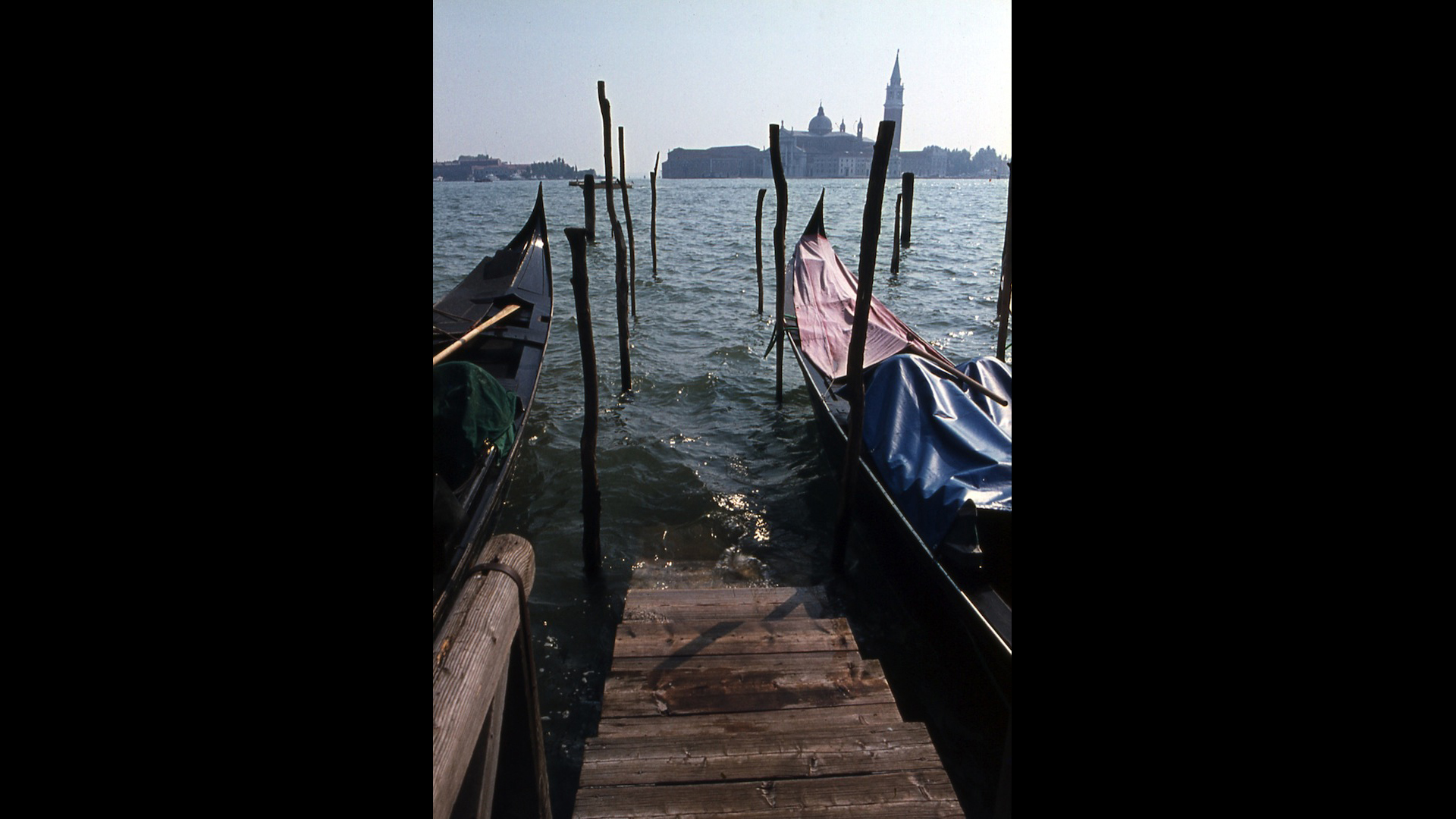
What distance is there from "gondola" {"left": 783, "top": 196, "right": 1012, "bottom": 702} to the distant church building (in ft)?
314

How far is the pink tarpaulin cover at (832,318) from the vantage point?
5.77 metres

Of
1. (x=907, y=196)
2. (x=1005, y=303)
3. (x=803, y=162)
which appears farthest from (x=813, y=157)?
(x=1005, y=303)

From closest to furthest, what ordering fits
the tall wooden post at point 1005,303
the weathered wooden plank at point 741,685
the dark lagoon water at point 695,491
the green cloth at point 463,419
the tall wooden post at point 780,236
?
the weathered wooden plank at point 741,685, the dark lagoon water at point 695,491, the green cloth at point 463,419, the tall wooden post at point 780,236, the tall wooden post at point 1005,303

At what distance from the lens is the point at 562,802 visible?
122 inches

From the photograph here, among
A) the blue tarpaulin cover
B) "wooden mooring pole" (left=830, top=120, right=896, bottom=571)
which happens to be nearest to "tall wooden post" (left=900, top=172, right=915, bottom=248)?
the blue tarpaulin cover

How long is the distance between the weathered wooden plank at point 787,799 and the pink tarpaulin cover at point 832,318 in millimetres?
2576

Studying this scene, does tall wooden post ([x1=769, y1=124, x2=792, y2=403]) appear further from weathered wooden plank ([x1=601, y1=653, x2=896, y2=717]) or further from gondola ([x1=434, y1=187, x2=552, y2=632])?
weathered wooden plank ([x1=601, y1=653, x2=896, y2=717])

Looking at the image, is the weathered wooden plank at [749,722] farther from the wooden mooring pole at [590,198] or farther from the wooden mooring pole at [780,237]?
the wooden mooring pole at [590,198]

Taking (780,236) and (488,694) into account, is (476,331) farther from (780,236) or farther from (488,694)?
(488,694)

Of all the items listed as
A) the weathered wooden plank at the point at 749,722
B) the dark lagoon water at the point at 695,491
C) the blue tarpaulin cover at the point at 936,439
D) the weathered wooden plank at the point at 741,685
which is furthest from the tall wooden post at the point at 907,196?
the weathered wooden plank at the point at 749,722

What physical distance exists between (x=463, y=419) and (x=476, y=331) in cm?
Answer: 237

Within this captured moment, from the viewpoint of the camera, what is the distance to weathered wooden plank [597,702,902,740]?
8.16 ft
